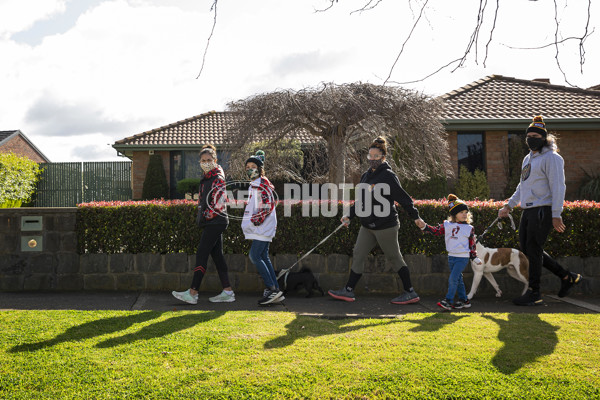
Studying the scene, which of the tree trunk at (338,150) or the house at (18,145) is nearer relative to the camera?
the tree trunk at (338,150)

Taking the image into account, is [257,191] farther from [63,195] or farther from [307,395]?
[63,195]

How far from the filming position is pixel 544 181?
552 cm

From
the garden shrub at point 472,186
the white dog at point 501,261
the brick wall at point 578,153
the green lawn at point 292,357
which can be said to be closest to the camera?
the green lawn at point 292,357

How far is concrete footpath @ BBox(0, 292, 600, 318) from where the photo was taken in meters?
5.40

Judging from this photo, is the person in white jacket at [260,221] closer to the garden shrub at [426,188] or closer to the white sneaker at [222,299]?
the white sneaker at [222,299]

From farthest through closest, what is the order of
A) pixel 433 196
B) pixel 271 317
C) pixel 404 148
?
1. pixel 433 196
2. pixel 404 148
3. pixel 271 317

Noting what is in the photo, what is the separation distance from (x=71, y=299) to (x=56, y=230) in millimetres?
1331

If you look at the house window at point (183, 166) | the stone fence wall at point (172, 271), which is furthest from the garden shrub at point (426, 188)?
the house window at point (183, 166)

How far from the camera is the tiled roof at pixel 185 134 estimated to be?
20.4 metres

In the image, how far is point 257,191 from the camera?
563 centimetres

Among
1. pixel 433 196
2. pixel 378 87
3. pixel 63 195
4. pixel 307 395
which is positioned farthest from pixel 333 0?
pixel 63 195

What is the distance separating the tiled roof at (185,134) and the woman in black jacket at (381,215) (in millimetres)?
14220

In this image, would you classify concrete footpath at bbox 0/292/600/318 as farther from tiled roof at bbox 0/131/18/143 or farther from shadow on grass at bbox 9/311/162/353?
tiled roof at bbox 0/131/18/143

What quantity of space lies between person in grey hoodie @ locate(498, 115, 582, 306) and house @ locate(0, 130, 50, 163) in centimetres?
3351
